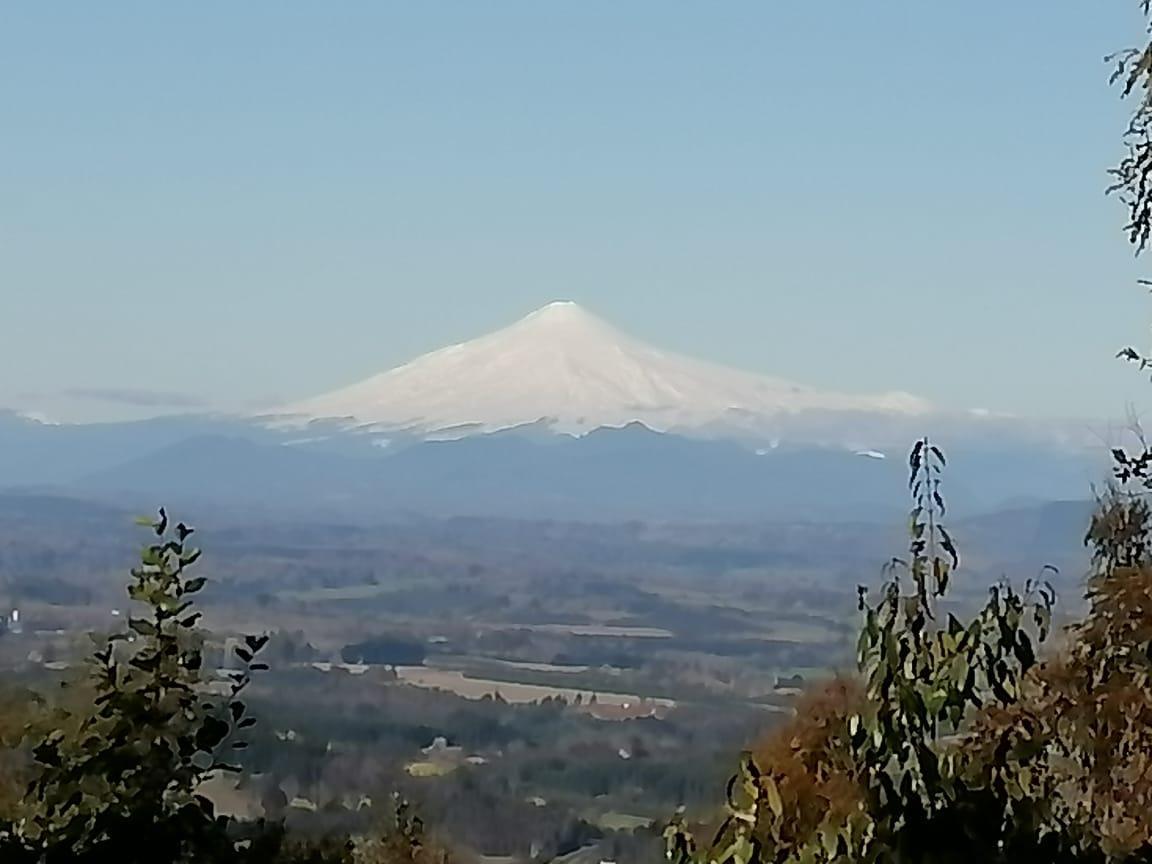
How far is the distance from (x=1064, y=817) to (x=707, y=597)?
256 ft

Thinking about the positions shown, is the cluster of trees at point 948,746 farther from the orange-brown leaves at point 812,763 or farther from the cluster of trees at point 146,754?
the cluster of trees at point 146,754

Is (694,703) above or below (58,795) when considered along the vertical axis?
below

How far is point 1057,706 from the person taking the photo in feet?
14.2

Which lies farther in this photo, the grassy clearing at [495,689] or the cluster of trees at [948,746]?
the grassy clearing at [495,689]

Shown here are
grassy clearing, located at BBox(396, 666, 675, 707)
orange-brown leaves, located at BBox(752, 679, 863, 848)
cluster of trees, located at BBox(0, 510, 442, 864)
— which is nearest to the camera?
orange-brown leaves, located at BBox(752, 679, 863, 848)

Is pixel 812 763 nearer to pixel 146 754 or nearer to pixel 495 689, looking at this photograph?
pixel 146 754

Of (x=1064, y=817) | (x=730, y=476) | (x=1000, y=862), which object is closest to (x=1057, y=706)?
(x=1064, y=817)

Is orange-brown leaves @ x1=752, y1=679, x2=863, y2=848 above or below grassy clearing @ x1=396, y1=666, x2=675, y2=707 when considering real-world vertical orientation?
above

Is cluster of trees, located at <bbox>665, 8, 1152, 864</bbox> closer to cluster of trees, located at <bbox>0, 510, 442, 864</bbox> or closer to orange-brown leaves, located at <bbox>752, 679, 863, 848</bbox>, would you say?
orange-brown leaves, located at <bbox>752, 679, 863, 848</bbox>

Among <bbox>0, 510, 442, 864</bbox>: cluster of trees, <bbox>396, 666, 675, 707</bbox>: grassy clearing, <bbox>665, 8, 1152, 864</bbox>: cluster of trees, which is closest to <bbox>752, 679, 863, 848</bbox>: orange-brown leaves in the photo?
<bbox>665, 8, 1152, 864</bbox>: cluster of trees

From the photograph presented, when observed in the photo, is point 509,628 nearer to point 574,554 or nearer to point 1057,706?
point 574,554

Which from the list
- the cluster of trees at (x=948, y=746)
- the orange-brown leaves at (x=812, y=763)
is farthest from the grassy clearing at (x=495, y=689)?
the orange-brown leaves at (x=812, y=763)

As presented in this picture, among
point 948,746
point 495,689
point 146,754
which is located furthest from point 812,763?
point 495,689

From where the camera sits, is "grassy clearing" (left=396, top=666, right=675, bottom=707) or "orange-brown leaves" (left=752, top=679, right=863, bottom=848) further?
"grassy clearing" (left=396, top=666, right=675, bottom=707)
